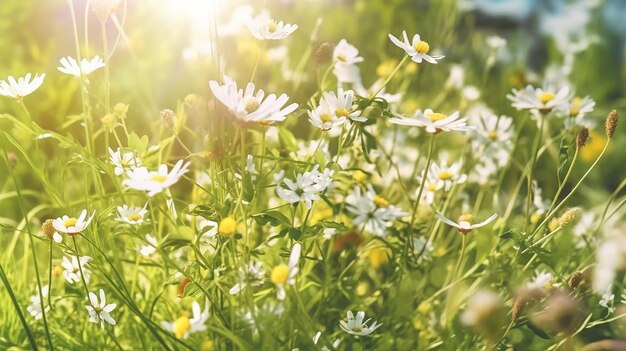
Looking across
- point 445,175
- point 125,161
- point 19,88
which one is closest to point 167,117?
point 125,161

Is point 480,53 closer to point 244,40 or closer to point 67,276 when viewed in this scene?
point 244,40

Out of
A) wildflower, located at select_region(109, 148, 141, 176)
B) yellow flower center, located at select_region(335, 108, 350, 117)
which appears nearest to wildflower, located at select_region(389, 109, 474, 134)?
yellow flower center, located at select_region(335, 108, 350, 117)

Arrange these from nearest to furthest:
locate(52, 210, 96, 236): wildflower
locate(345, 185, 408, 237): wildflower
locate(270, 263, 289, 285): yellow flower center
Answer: locate(270, 263, 289, 285): yellow flower center, locate(52, 210, 96, 236): wildflower, locate(345, 185, 408, 237): wildflower

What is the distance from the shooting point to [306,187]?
32.5 inches

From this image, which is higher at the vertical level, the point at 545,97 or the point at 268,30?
the point at 268,30

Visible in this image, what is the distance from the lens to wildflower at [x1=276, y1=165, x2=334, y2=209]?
0.81 m

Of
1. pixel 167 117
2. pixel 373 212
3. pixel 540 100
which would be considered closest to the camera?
pixel 167 117

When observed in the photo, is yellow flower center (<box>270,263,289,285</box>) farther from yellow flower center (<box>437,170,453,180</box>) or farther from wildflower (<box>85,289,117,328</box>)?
yellow flower center (<box>437,170,453,180</box>)

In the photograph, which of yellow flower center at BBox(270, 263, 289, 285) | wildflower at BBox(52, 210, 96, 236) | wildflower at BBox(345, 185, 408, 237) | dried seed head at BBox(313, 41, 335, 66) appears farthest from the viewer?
wildflower at BBox(345, 185, 408, 237)

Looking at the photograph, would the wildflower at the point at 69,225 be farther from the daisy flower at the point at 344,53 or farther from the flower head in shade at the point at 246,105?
the daisy flower at the point at 344,53

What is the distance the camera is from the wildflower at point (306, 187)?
81cm

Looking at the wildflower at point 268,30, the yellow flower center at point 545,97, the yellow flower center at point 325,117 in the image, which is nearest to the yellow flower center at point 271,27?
the wildflower at point 268,30

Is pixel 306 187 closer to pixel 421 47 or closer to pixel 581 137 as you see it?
pixel 421 47

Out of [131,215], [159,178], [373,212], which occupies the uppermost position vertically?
[159,178]
